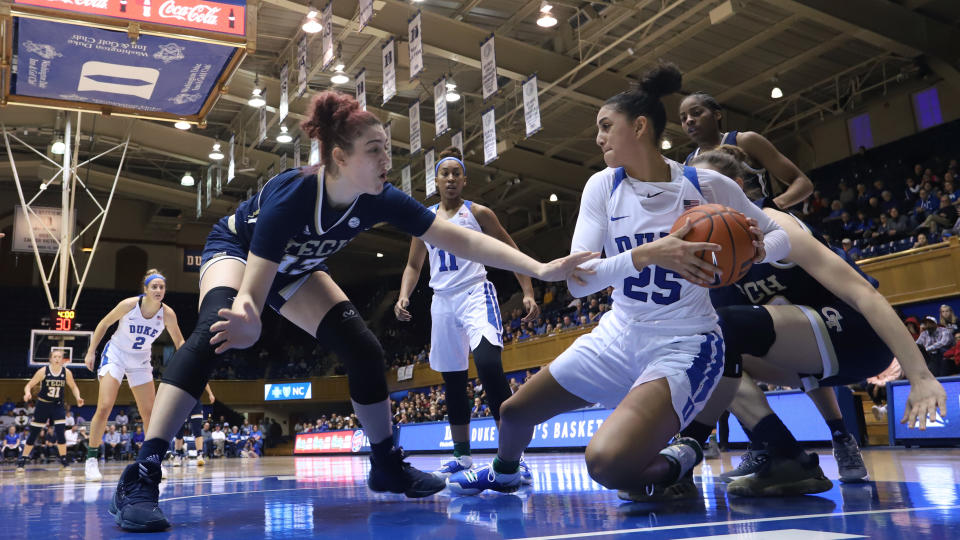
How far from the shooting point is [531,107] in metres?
14.4

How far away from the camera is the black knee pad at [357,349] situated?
354 cm

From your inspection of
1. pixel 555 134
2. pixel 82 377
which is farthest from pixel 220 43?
pixel 82 377

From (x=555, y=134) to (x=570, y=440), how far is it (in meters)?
12.8

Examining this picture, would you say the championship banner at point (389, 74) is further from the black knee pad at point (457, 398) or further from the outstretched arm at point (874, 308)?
the outstretched arm at point (874, 308)

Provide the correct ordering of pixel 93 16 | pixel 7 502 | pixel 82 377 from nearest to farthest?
pixel 7 502 < pixel 93 16 < pixel 82 377

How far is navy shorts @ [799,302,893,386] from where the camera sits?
3.20m

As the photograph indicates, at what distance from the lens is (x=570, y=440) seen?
1198 cm

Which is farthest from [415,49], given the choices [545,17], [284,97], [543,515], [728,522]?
[728,522]

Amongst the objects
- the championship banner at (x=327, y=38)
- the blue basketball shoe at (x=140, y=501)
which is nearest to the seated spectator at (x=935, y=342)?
the blue basketball shoe at (x=140, y=501)

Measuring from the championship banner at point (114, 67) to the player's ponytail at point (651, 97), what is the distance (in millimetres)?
5935

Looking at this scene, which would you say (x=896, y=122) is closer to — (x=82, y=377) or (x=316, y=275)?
(x=316, y=275)

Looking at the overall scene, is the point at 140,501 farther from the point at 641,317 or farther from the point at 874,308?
the point at 874,308

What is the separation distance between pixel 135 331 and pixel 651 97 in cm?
650

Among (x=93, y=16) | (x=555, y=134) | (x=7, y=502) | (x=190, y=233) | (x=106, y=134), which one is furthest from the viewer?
(x=190, y=233)
